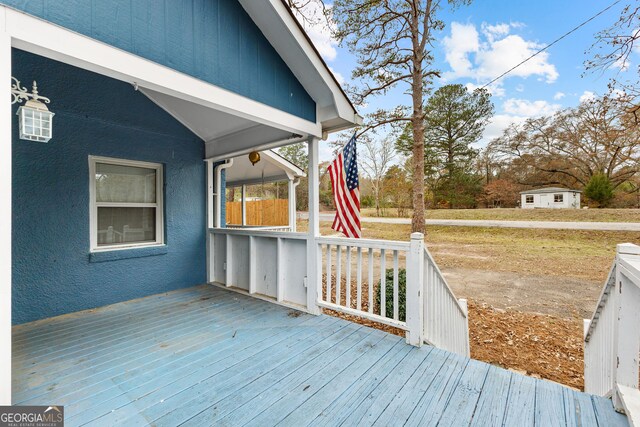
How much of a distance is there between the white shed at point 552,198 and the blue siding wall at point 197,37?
28230 millimetres

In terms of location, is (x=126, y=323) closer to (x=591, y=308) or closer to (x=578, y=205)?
(x=591, y=308)

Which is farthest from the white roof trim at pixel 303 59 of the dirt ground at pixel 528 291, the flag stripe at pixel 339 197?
the dirt ground at pixel 528 291

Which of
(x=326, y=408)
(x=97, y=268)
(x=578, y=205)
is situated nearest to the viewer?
(x=326, y=408)

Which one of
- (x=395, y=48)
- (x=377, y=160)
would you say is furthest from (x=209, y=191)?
(x=377, y=160)

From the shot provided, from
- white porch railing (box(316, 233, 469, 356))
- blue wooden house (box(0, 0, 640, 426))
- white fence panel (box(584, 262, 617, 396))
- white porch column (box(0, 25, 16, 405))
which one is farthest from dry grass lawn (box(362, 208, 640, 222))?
white porch column (box(0, 25, 16, 405))

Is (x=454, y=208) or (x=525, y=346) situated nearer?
(x=525, y=346)

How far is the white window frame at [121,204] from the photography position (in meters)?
3.56

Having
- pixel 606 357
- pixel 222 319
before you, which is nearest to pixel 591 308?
pixel 606 357

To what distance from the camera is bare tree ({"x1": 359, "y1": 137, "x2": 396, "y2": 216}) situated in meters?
21.9

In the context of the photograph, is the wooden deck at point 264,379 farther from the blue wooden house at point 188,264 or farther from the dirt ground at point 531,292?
the dirt ground at point 531,292

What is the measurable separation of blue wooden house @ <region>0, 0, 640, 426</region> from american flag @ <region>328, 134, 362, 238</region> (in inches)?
9.6

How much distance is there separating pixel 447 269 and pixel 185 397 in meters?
7.48

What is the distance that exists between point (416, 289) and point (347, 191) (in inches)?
52.9

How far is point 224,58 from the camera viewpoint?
8.41 feet
